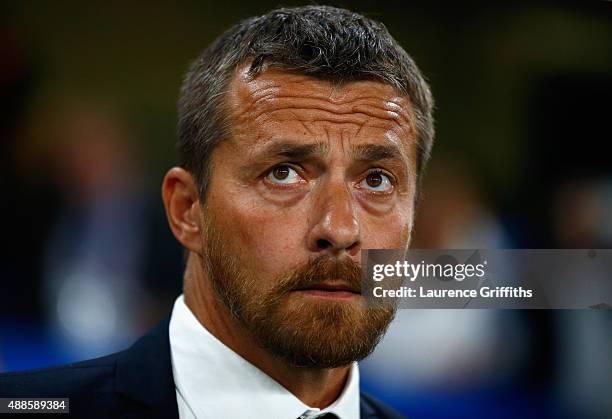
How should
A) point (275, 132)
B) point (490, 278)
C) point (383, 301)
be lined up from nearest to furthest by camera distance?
point (275, 132)
point (383, 301)
point (490, 278)

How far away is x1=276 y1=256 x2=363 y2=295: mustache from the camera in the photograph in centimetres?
129

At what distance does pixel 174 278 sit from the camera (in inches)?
60.2

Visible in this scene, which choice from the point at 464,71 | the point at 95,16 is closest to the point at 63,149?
the point at 95,16

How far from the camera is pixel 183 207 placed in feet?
4.78

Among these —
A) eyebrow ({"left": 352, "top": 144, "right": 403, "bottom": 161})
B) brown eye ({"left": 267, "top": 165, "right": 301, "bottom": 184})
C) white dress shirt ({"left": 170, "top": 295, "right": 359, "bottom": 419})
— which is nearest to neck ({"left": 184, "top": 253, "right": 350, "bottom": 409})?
white dress shirt ({"left": 170, "top": 295, "right": 359, "bottom": 419})

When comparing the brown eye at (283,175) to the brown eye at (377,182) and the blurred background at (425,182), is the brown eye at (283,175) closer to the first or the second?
the brown eye at (377,182)

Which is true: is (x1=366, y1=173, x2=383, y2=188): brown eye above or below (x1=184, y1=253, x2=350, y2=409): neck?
above

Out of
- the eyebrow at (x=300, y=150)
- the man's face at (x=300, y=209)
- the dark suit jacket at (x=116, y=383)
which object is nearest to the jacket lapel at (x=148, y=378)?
the dark suit jacket at (x=116, y=383)

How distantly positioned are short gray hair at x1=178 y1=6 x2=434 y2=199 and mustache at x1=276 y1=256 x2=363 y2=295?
0.23 m

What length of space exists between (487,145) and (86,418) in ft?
3.03

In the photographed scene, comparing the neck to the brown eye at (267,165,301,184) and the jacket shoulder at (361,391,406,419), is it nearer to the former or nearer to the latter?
the jacket shoulder at (361,391,406,419)

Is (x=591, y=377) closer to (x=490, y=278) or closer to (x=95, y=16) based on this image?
(x=490, y=278)

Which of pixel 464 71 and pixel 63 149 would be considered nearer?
pixel 63 149

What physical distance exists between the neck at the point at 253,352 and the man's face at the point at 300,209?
0.13 feet
